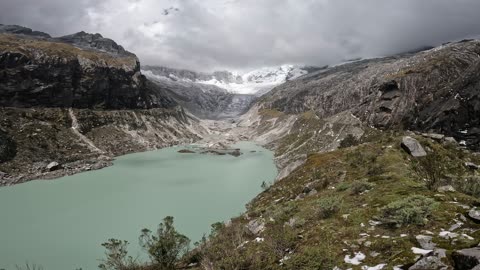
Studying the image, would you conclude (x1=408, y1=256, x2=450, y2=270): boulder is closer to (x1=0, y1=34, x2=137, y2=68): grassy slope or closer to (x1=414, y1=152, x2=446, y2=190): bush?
(x1=414, y1=152, x2=446, y2=190): bush

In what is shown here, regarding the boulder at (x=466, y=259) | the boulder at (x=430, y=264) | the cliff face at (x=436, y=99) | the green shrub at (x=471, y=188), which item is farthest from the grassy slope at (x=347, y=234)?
the cliff face at (x=436, y=99)

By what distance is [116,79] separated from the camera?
186 meters

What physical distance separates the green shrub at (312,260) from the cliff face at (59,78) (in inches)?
5532

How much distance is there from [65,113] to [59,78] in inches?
761

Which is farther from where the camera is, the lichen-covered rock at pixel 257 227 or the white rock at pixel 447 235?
the lichen-covered rock at pixel 257 227

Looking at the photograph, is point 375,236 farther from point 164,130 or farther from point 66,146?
point 164,130

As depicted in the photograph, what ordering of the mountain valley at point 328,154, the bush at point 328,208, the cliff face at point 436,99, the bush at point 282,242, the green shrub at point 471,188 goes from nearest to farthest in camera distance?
the mountain valley at point 328,154 < the bush at point 282,242 < the bush at point 328,208 < the green shrub at point 471,188 < the cliff face at point 436,99

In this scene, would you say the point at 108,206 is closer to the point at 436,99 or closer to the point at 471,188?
the point at 471,188

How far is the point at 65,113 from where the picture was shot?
146 meters

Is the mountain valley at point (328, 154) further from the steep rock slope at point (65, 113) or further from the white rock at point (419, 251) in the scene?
the steep rock slope at point (65, 113)

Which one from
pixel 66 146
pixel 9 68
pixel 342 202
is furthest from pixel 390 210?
pixel 9 68

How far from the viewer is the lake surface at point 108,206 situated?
44906 millimetres

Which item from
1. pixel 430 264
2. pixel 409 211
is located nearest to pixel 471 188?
pixel 409 211

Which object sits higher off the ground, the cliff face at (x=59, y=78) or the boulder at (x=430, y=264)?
the cliff face at (x=59, y=78)
